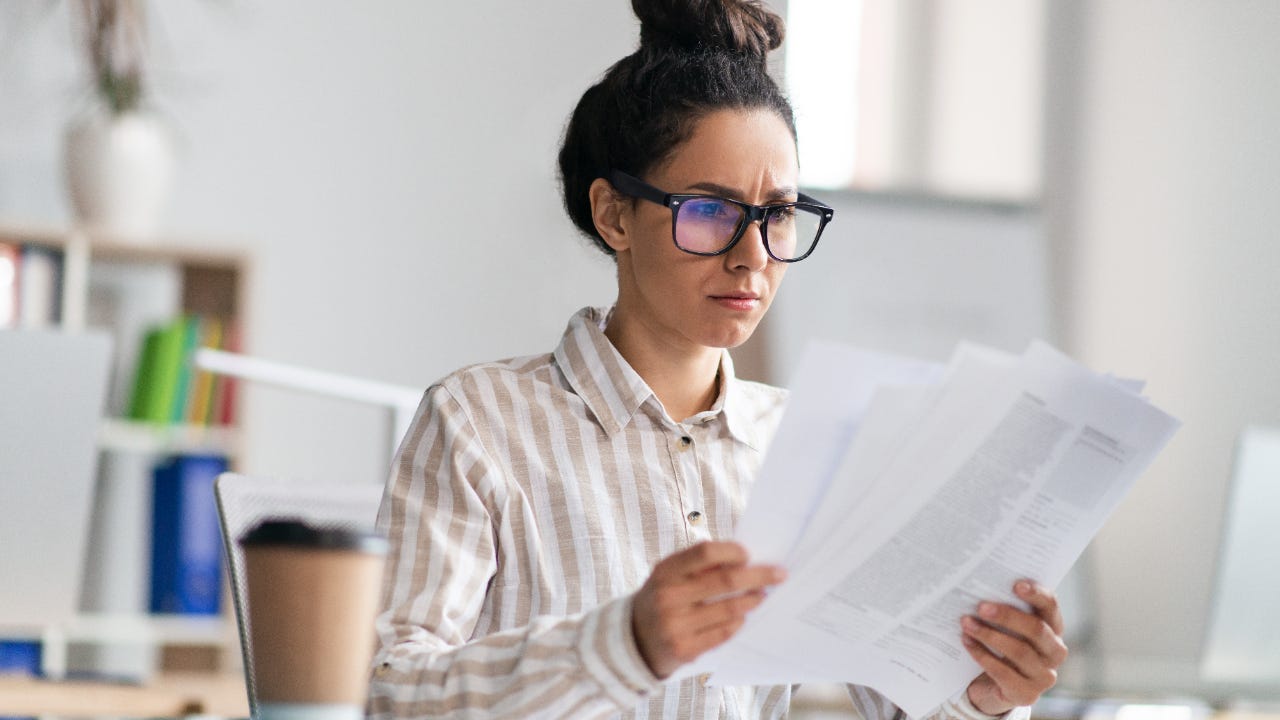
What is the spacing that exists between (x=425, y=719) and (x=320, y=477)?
8.37 feet

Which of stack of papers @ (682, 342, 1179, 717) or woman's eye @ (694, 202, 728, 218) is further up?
Result: woman's eye @ (694, 202, 728, 218)

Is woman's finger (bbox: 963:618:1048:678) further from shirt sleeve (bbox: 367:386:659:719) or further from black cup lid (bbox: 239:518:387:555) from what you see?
black cup lid (bbox: 239:518:387:555)

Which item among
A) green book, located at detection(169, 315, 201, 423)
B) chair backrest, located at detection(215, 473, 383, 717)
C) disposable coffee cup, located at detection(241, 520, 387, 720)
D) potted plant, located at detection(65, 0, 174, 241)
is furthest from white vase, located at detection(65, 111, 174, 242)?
disposable coffee cup, located at detection(241, 520, 387, 720)

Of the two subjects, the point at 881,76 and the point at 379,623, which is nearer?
the point at 379,623

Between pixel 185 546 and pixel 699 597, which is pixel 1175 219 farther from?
pixel 699 597

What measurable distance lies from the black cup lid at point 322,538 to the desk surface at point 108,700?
893 mm

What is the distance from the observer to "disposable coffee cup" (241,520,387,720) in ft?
2.31

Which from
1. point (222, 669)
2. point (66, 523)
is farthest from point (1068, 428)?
point (222, 669)

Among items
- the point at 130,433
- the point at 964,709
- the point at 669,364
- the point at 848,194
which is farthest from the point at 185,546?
the point at 964,709

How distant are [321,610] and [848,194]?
2928mm

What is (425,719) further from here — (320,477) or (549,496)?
(320,477)

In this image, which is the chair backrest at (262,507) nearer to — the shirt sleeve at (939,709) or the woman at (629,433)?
the woman at (629,433)

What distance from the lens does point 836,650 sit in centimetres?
103

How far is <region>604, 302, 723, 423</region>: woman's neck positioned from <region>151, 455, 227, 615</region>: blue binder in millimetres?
1929
